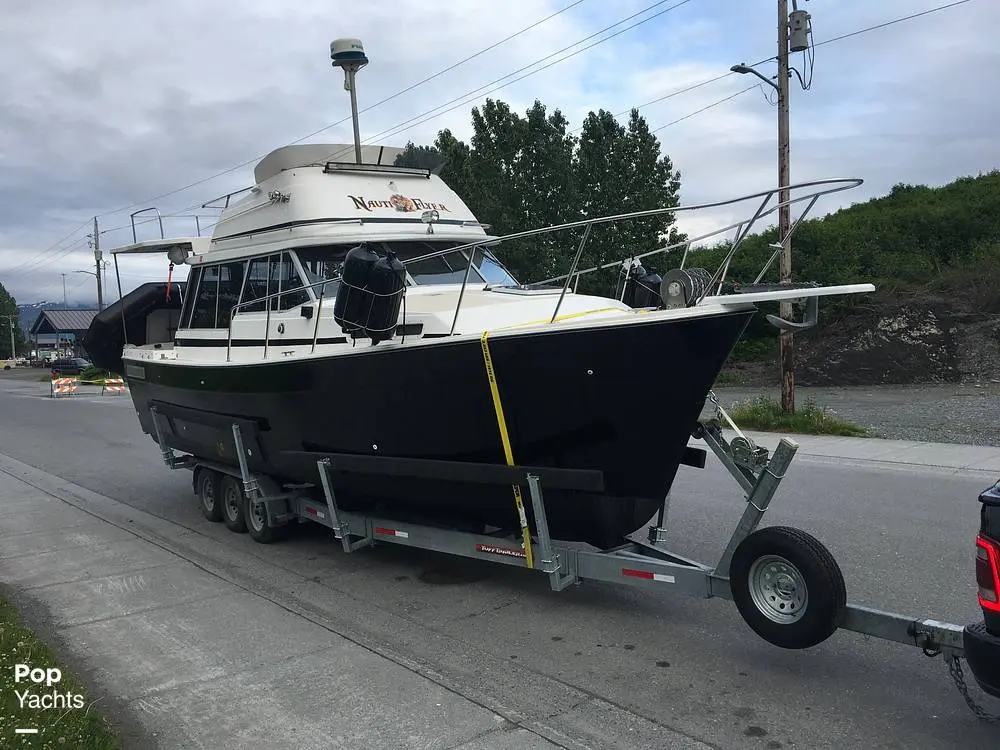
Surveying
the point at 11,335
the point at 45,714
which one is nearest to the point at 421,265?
the point at 45,714

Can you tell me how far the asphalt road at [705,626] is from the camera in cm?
388

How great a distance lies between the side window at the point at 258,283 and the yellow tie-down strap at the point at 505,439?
3.34m

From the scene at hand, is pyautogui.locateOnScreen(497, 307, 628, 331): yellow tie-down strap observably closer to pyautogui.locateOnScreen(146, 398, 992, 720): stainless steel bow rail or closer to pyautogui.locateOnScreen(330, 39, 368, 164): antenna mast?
pyautogui.locateOnScreen(146, 398, 992, 720): stainless steel bow rail

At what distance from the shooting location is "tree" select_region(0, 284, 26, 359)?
10650cm

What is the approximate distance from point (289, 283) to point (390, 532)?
2.62m

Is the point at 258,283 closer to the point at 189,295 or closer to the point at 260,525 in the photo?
the point at 189,295

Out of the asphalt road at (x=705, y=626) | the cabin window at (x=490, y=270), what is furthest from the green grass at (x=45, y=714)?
the cabin window at (x=490, y=270)

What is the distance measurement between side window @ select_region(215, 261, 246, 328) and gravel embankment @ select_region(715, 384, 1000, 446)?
33.7ft

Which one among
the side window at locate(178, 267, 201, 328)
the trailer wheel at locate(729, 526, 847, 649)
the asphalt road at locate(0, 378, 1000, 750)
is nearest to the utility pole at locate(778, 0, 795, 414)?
the asphalt road at locate(0, 378, 1000, 750)

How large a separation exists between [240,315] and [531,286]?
2805 mm

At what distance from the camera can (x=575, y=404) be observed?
491 cm

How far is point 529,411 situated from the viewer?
16.5ft

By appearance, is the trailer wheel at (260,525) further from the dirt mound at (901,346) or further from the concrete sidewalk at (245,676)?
the dirt mound at (901,346)

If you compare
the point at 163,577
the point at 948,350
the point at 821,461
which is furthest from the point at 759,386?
the point at 163,577
